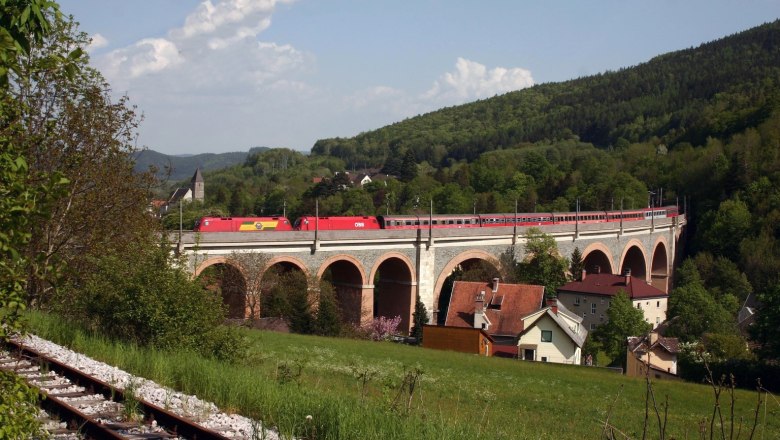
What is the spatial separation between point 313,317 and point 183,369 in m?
24.3

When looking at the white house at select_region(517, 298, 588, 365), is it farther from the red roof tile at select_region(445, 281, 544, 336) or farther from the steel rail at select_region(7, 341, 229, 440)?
the steel rail at select_region(7, 341, 229, 440)

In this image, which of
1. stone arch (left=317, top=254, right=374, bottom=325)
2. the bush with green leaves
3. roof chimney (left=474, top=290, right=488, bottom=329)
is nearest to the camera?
the bush with green leaves

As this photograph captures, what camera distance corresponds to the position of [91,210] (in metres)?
15.8

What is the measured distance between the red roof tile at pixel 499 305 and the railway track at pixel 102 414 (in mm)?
29536

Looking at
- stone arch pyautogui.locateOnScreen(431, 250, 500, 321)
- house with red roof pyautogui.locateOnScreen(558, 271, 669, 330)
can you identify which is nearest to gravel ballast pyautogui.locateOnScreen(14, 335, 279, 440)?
stone arch pyautogui.locateOnScreen(431, 250, 500, 321)

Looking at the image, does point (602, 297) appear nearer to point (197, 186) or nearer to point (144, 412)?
point (144, 412)

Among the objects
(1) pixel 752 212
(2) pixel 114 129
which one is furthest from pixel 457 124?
(2) pixel 114 129

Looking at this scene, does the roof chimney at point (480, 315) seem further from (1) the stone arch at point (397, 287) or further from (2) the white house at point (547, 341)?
(1) the stone arch at point (397, 287)

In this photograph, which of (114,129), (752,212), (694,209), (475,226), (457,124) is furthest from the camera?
(457,124)

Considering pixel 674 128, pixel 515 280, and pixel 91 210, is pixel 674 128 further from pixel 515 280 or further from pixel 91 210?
pixel 91 210

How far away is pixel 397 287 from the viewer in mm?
45188

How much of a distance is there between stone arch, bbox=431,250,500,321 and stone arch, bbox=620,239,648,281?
63.0 ft

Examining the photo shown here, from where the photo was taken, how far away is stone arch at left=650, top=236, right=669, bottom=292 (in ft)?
231

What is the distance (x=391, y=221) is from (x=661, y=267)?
3747cm
